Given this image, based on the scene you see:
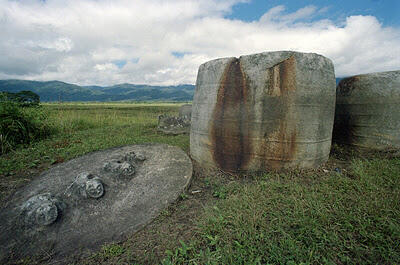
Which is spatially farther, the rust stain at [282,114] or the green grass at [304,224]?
the rust stain at [282,114]

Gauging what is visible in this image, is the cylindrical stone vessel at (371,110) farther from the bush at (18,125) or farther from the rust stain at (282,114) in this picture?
the bush at (18,125)

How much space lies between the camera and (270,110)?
2881 mm

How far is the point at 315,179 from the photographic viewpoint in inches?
114

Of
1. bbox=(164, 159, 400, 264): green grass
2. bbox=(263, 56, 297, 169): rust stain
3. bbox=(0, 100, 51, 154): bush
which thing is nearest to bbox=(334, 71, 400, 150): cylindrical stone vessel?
bbox=(164, 159, 400, 264): green grass

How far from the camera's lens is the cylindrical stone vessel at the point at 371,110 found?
133 inches

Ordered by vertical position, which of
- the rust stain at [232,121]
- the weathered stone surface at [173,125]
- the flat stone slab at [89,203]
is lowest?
the flat stone slab at [89,203]

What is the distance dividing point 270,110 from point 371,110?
2.18 metres

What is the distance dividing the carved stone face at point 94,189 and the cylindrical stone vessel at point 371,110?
4540 mm

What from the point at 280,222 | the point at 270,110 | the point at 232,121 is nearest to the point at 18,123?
the point at 232,121

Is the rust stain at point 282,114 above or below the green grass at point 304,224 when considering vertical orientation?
above

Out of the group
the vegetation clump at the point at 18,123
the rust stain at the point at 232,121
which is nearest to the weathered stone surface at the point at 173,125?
the vegetation clump at the point at 18,123

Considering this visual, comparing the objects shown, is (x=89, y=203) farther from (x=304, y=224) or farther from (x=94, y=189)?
(x=304, y=224)

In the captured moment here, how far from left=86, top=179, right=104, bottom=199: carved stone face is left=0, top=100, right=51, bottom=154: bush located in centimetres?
426

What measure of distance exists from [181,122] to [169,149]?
3.61 m
